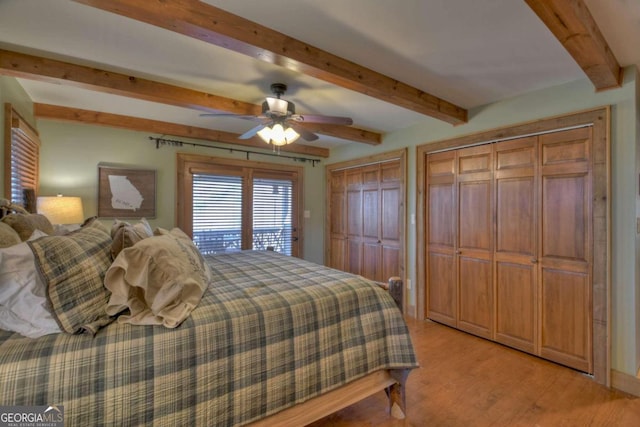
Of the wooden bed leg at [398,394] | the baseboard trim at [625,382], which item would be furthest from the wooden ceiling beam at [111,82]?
the baseboard trim at [625,382]

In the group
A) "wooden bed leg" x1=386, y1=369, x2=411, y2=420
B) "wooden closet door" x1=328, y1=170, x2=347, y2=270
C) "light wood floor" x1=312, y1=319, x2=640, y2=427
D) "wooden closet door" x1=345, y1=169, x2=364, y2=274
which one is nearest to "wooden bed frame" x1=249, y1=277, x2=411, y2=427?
"wooden bed leg" x1=386, y1=369, x2=411, y2=420

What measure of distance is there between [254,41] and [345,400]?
2.13 metres

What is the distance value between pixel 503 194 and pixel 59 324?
331 cm

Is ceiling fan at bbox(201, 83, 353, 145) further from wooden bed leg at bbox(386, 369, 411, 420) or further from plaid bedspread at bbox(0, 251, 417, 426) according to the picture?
wooden bed leg at bbox(386, 369, 411, 420)

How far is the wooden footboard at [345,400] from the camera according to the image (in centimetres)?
149

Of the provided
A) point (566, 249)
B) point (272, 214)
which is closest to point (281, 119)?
point (272, 214)

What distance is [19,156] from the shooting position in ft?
8.27

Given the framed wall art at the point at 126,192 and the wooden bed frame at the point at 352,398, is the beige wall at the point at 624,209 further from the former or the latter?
the framed wall art at the point at 126,192

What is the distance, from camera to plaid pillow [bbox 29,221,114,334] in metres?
1.13

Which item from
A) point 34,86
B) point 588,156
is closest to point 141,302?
point 34,86

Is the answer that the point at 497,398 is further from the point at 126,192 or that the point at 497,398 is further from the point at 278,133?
the point at 126,192

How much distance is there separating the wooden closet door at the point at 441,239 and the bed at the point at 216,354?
1.71 meters

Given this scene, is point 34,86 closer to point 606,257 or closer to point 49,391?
point 49,391

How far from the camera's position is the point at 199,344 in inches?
49.8
